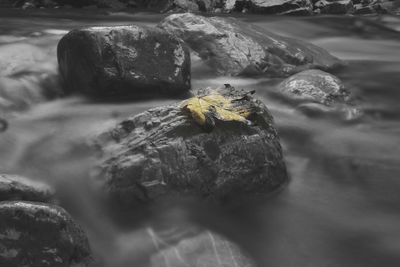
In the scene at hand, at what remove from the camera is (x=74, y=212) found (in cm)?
435

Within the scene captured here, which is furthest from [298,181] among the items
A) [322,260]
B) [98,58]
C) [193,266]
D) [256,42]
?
[256,42]

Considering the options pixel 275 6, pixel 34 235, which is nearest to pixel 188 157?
pixel 34 235

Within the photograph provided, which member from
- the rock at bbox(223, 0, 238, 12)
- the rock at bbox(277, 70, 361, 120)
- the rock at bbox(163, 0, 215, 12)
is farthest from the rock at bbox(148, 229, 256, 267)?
the rock at bbox(163, 0, 215, 12)

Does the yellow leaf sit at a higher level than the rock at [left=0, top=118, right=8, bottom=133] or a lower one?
higher

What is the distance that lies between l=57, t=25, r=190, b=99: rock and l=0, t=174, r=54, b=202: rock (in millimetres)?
1954

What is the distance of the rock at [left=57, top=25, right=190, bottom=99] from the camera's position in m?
5.96

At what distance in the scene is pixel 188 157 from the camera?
4.43 meters

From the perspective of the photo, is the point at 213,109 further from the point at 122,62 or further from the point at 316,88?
the point at 316,88

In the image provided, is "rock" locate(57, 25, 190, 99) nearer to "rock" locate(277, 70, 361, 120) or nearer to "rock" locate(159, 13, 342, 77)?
"rock" locate(159, 13, 342, 77)

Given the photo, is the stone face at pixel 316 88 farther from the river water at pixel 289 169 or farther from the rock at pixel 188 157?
the rock at pixel 188 157

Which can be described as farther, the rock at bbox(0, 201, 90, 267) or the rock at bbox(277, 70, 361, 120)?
the rock at bbox(277, 70, 361, 120)

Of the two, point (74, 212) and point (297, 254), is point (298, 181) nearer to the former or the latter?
point (297, 254)

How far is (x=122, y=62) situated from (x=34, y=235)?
2993 mm

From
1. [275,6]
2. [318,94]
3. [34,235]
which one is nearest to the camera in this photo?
[34,235]
